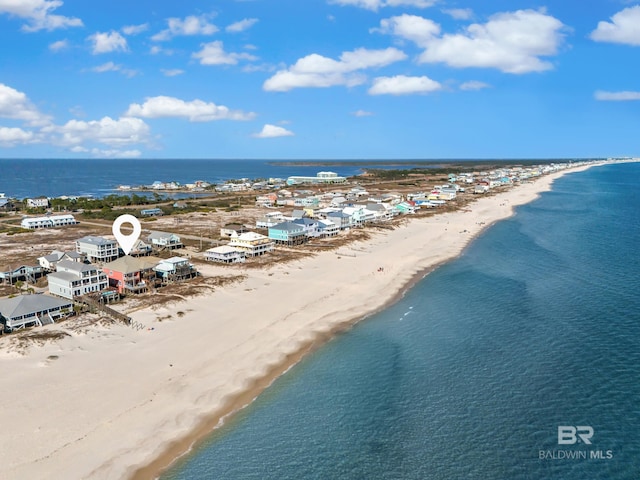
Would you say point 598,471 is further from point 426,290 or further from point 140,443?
point 426,290

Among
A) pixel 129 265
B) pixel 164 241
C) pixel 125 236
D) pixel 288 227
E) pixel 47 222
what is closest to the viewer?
pixel 129 265

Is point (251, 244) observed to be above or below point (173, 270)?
above

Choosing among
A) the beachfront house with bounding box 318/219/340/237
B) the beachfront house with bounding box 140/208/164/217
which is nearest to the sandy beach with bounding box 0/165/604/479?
the beachfront house with bounding box 318/219/340/237

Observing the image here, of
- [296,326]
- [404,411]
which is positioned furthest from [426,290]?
[404,411]

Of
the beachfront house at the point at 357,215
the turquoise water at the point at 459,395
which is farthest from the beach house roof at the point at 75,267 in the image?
the beachfront house at the point at 357,215

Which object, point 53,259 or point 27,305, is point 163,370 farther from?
point 53,259

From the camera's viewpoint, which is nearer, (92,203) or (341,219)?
(341,219)

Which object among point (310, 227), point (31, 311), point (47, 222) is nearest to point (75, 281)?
point (31, 311)
